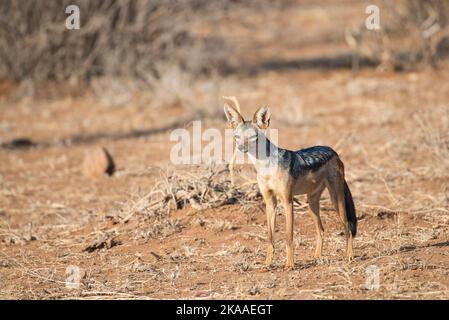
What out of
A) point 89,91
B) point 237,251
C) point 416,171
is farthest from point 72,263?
point 89,91

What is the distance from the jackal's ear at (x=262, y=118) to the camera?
6123 mm

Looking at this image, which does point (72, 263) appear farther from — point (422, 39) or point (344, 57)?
point (344, 57)

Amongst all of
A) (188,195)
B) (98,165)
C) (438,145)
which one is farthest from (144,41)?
(188,195)

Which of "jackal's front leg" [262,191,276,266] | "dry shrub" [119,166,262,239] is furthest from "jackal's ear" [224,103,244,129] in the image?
"dry shrub" [119,166,262,239]

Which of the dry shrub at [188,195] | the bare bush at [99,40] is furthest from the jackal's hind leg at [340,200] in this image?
the bare bush at [99,40]

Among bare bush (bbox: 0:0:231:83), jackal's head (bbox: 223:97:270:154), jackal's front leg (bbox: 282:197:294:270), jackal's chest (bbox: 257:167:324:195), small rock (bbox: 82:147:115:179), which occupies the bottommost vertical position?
jackal's front leg (bbox: 282:197:294:270)

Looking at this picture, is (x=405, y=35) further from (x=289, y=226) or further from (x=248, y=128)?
(x=248, y=128)

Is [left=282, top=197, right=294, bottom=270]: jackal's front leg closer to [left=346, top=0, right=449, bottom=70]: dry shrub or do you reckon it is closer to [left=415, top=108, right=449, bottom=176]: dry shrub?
[left=415, top=108, right=449, bottom=176]: dry shrub

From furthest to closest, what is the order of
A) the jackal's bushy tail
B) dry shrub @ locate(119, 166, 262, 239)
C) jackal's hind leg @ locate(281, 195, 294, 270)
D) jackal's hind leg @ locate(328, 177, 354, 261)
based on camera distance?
dry shrub @ locate(119, 166, 262, 239), the jackal's bushy tail, jackal's hind leg @ locate(328, 177, 354, 261), jackal's hind leg @ locate(281, 195, 294, 270)

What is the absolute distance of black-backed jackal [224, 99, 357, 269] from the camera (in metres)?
6.10

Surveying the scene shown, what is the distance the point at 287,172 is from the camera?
20.3 ft

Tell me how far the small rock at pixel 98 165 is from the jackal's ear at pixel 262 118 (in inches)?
236

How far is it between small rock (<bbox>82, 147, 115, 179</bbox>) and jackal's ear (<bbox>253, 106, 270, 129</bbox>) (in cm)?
599

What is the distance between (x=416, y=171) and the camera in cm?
1071
